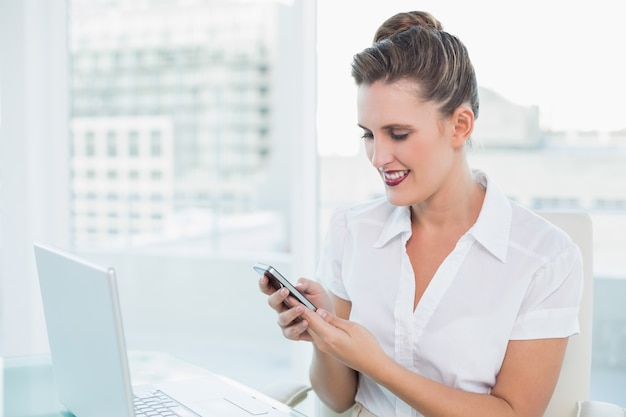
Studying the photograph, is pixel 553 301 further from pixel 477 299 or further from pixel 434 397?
pixel 434 397

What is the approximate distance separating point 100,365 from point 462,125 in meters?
0.80

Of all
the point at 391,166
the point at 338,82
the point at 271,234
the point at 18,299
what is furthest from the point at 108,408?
the point at 271,234

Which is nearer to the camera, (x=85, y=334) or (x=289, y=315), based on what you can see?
(x=85, y=334)

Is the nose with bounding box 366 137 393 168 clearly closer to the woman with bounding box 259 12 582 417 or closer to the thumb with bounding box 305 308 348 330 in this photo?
the woman with bounding box 259 12 582 417

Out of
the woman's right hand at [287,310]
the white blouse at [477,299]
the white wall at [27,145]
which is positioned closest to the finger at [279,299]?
the woman's right hand at [287,310]

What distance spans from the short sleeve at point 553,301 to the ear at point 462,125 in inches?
11.3

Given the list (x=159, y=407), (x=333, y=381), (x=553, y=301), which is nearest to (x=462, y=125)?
(x=553, y=301)

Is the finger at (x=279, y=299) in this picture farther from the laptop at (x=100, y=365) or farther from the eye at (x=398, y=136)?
the eye at (x=398, y=136)

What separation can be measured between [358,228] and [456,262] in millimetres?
257

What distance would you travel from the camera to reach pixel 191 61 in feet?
12.6

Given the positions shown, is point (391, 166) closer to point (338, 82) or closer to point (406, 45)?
point (406, 45)

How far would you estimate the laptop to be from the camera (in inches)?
34.4

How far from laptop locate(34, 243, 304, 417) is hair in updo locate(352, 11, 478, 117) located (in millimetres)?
634

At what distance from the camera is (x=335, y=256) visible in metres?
1.55
